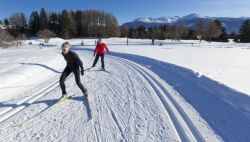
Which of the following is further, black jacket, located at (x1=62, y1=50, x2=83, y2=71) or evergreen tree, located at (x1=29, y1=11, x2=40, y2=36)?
evergreen tree, located at (x1=29, y1=11, x2=40, y2=36)

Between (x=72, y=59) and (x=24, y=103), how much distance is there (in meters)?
1.88

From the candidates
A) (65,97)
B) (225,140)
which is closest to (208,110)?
(225,140)

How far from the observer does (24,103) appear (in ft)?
24.1

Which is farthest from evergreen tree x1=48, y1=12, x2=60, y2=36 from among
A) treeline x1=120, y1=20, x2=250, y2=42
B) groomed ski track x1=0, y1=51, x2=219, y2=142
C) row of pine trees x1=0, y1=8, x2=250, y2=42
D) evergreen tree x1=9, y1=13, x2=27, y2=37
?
groomed ski track x1=0, y1=51, x2=219, y2=142

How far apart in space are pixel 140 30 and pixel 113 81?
4400 inches

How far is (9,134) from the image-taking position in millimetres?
5109

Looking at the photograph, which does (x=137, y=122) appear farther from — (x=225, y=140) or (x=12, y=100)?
(x=12, y=100)

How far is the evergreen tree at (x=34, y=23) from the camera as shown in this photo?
366 ft

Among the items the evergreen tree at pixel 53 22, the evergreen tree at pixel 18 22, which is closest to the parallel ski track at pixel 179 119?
the evergreen tree at pixel 53 22

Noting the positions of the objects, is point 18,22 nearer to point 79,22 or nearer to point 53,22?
point 53,22

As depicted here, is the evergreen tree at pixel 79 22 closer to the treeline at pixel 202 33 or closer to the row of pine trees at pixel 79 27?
the row of pine trees at pixel 79 27

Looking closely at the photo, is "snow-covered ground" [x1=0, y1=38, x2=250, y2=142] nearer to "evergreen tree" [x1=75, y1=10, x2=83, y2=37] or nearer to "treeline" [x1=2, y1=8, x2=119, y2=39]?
"treeline" [x1=2, y1=8, x2=119, y2=39]

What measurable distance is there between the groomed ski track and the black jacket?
1.03m

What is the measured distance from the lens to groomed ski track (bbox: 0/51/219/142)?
497cm
